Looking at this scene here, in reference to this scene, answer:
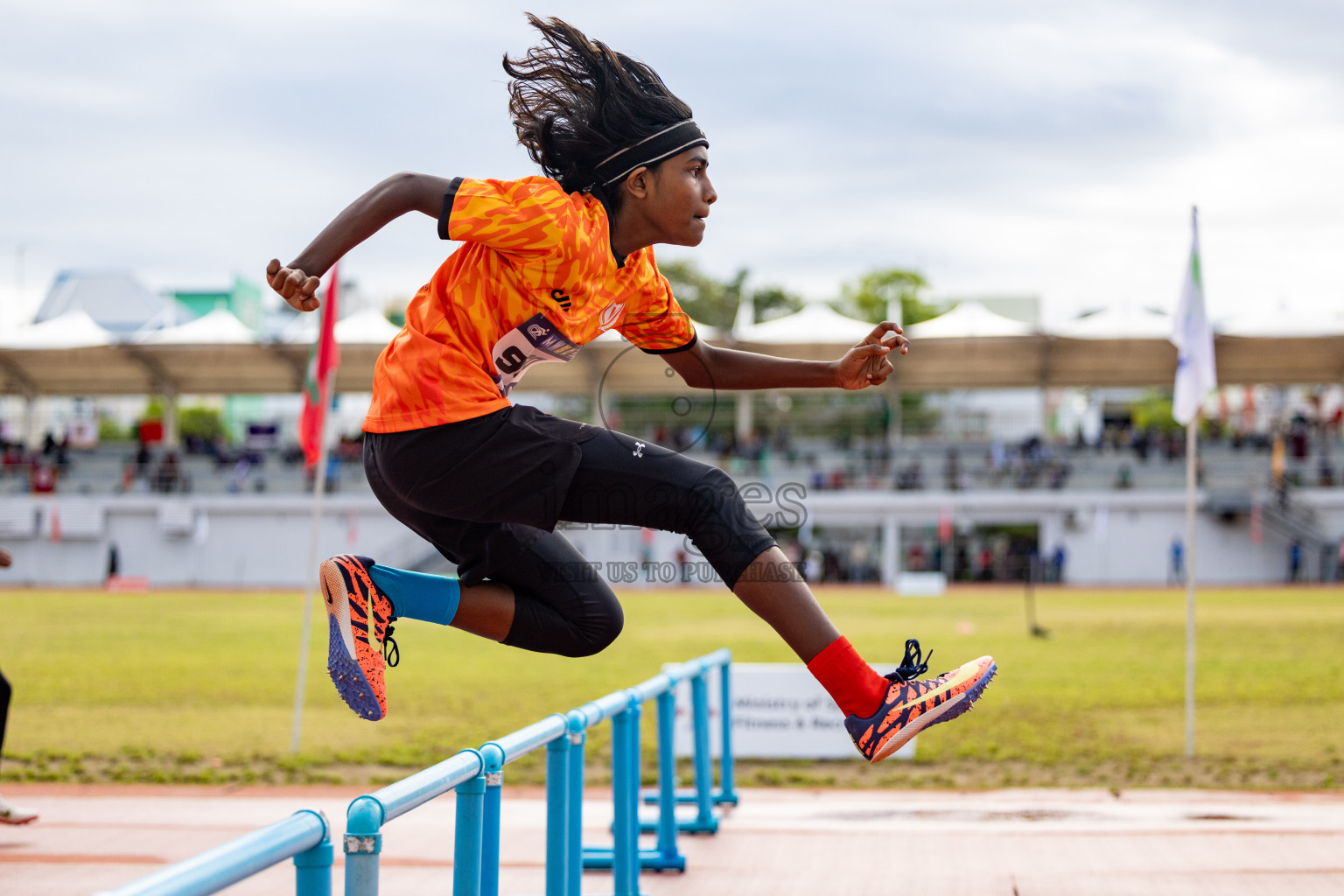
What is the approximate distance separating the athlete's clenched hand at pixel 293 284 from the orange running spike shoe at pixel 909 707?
1.62m

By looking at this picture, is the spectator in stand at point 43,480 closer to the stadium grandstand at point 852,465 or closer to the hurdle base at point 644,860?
the stadium grandstand at point 852,465

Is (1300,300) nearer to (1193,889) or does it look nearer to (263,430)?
(263,430)

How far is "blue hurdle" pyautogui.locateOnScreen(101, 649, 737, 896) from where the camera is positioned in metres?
1.88

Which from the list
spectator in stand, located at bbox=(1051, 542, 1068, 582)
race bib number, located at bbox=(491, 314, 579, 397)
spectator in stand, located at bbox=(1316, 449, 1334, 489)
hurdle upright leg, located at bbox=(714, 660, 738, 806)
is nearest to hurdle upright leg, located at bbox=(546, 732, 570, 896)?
race bib number, located at bbox=(491, 314, 579, 397)

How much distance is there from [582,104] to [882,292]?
62.6m

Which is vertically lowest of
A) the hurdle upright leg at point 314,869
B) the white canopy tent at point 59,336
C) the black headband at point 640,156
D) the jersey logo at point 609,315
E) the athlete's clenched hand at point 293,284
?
the hurdle upright leg at point 314,869

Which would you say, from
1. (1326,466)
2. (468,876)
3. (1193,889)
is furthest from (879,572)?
(468,876)

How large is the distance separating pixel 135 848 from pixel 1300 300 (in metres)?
44.0

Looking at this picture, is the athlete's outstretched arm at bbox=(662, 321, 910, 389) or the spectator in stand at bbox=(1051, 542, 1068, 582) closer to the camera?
the athlete's outstretched arm at bbox=(662, 321, 910, 389)

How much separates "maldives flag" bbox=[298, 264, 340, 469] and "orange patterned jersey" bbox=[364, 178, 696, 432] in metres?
6.39

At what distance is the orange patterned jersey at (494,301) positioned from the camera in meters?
2.78

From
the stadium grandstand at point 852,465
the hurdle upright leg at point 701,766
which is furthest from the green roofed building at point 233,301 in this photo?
the hurdle upright leg at point 701,766

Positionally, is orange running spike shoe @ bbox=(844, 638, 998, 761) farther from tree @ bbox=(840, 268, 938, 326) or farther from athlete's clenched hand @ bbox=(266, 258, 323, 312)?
tree @ bbox=(840, 268, 938, 326)

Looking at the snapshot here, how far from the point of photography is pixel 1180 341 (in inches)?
389
